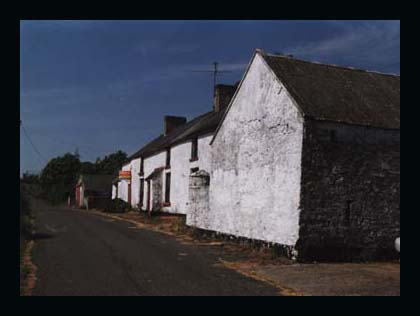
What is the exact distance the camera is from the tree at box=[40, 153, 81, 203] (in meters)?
79.2

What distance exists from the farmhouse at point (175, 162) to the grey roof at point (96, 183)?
18.4 metres

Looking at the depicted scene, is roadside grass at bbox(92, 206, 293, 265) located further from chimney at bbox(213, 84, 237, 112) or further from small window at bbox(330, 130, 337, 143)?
chimney at bbox(213, 84, 237, 112)

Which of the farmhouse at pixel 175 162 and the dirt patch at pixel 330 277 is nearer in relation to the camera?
the dirt patch at pixel 330 277

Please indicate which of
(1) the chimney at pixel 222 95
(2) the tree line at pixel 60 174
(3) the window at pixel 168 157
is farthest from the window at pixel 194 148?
(2) the tree line at pixel 60 174

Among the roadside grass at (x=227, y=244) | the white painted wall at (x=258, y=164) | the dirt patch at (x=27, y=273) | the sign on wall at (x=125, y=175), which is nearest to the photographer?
the dirt patch at (x=27, y=273)

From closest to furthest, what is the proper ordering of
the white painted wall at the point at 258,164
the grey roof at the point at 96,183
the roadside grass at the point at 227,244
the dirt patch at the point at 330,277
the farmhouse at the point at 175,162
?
the dirt patch at the point at 330,277 < the roadside grass at the point at 227,244 < the white painted wall at the point at 258,164 < the farmhouse at the point at 175,162 < the grey roof at the point at 96,183

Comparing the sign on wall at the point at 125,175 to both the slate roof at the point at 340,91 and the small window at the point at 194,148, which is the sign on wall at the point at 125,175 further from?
the slate roof at the point at 340,91

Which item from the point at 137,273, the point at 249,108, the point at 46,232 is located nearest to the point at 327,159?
the point at 249,108

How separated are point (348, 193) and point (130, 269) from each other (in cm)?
688

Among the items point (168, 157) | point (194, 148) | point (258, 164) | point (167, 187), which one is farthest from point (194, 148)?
point (258, 164)

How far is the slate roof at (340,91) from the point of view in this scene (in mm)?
15102

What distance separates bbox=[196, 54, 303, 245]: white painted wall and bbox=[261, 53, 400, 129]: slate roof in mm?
555

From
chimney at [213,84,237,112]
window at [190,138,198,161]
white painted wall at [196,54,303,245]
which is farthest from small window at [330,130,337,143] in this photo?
chimney at [213,84,237,112]
